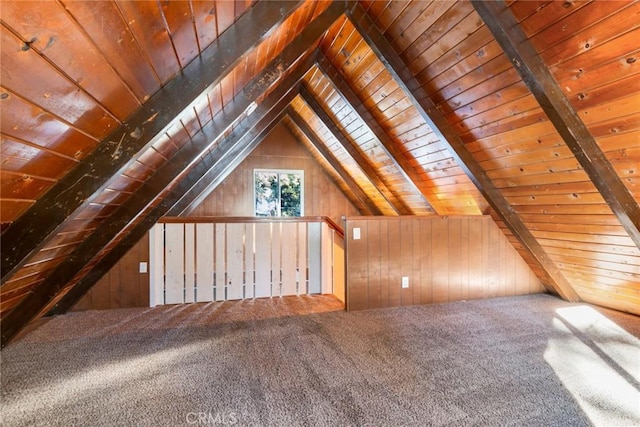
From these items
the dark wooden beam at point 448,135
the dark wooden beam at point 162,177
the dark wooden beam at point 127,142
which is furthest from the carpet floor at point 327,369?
the dark wooden beam at point 127,142

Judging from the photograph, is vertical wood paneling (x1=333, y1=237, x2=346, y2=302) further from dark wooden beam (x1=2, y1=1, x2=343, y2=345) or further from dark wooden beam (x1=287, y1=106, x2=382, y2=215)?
dark wooden beam (x1=2, y1=1, x2=343, y2=345)

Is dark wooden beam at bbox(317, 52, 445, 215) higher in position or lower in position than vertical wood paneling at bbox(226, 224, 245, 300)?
higher

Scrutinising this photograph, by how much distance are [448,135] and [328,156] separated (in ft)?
7.49

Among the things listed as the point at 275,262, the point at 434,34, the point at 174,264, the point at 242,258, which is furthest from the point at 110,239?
the point at 434,34

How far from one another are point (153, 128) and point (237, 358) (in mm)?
1586

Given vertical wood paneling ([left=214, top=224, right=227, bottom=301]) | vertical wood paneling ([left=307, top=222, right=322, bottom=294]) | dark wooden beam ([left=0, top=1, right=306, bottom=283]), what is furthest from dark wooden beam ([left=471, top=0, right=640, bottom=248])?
vertical wood paneling ([left=214, top=224, right=227, bottom=301])

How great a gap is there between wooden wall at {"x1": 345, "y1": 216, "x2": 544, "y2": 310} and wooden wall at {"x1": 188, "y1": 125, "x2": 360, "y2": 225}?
7.48 feet

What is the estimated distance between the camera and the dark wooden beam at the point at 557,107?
1.66 meters

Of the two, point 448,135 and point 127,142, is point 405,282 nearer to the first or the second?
point 448,135

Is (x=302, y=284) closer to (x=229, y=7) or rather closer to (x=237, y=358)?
(x=237, y=358)

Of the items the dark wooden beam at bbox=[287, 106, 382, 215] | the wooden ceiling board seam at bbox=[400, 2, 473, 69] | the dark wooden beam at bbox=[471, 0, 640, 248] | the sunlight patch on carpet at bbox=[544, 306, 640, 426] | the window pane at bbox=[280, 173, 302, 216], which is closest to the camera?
the sunlight patch on carpet at bbox=[544, 306, 640, 426]

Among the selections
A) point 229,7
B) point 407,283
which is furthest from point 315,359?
point 229,7

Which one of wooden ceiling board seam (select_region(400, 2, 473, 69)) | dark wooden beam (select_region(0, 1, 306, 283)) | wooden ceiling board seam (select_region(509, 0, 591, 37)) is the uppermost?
wooden ceiling board seam (select_region(400, 2, 473, 69))

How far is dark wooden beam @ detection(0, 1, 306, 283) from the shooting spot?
3.83 ft
